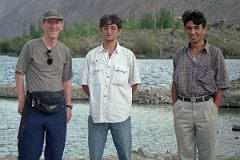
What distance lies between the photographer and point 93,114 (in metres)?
6.66

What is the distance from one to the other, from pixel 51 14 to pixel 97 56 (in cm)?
70

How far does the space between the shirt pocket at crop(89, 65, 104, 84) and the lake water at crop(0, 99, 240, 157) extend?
8.16m

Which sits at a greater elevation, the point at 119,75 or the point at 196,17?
the point at 196,17

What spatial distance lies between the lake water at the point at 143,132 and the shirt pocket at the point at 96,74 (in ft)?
26.8

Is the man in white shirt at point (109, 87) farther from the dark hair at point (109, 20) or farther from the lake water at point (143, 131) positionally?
the lake water at point (143, 131)

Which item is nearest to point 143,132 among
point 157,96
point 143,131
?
point 143,131

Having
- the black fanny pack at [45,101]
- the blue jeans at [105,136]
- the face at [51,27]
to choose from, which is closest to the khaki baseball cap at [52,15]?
the face at [51,27]

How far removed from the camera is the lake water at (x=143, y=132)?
1627cm

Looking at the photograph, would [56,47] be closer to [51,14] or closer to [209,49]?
[51,14]

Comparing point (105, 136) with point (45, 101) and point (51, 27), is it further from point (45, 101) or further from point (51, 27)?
point (51, 27)

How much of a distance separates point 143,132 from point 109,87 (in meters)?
14.0

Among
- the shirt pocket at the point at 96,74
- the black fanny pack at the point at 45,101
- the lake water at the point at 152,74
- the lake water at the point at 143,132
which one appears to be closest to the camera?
the black fanny pack at the point at 45,101

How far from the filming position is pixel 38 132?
259 inches

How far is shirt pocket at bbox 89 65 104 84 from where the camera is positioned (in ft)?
21.7
